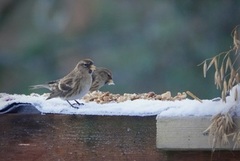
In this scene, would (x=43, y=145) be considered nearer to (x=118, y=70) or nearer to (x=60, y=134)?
(x=60, y=134)

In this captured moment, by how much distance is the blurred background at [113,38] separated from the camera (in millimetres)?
7031

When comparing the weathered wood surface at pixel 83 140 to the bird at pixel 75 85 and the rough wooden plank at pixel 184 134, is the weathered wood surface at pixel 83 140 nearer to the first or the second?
the rough wooden plank at pixel 184 134

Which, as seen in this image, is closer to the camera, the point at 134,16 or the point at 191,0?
the point at 191,0

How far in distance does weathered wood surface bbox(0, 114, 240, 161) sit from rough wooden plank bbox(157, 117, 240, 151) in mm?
29

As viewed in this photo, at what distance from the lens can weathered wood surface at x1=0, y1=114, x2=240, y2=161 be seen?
7.12 ft

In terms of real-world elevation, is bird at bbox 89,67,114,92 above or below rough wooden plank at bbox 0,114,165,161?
above

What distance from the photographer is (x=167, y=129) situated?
2.13 metres

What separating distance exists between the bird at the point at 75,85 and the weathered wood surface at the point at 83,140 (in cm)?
30

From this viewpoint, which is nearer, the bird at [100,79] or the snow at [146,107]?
the snow at [146,107]

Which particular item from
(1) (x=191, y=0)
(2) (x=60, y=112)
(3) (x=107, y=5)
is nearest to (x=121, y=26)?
(3) (x=107, y=5)

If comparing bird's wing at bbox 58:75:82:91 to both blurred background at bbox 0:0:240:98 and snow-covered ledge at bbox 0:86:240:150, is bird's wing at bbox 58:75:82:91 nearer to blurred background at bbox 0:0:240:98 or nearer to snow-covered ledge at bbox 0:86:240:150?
snow-covered ledge at bbox 0:86:240:150

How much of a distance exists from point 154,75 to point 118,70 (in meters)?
0.35

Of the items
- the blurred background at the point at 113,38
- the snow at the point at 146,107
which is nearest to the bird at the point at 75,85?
the snow at the point at 146,107

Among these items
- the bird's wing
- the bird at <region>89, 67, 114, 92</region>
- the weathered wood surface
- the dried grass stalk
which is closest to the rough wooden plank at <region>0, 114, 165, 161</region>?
the weathered wood surface
